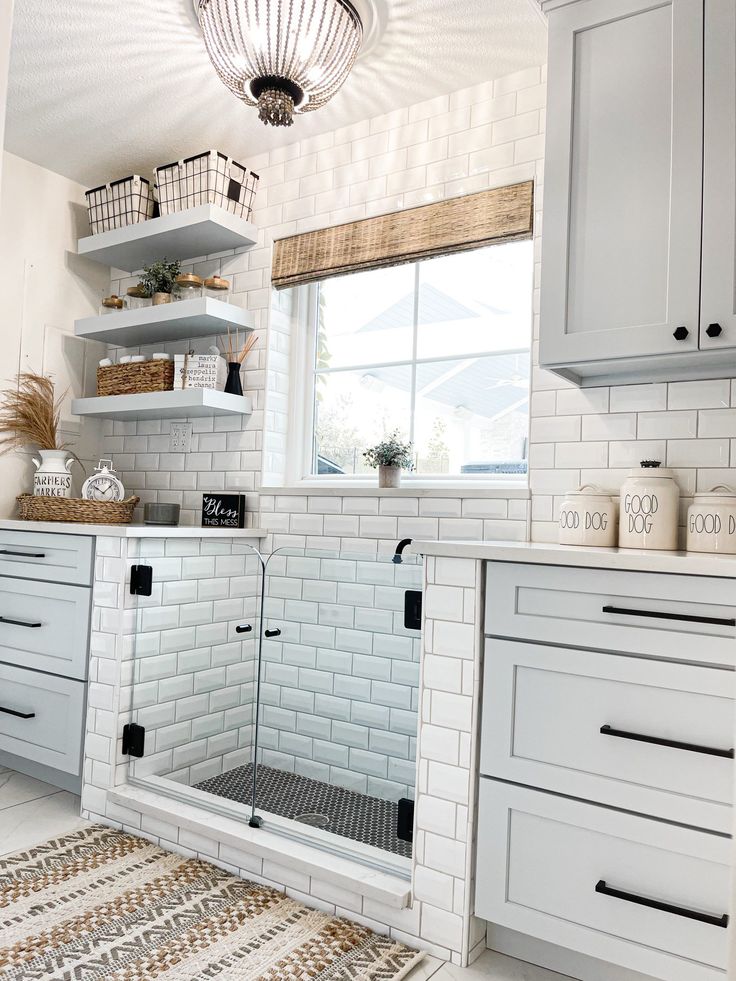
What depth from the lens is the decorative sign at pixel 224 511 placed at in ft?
9.61

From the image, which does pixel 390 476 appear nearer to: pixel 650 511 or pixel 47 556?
pixel 650 511

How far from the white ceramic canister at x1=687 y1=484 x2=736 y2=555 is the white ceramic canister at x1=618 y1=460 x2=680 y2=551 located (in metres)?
0.05

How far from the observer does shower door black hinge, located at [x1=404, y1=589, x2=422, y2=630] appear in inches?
71.8

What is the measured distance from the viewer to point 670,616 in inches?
57.1

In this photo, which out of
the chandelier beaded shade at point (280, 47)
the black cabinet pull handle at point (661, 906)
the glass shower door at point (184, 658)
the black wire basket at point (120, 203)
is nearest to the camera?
the black cabinet pull handle at point (661, 906)

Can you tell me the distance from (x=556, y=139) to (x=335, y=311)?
50.0 inches

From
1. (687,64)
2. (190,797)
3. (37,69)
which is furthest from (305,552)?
(37,69)

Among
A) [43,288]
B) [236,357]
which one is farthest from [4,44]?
[43,288]

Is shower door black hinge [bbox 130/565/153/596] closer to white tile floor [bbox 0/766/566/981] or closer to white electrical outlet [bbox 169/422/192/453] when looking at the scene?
white tile floor [bbox 0/766/566/981]

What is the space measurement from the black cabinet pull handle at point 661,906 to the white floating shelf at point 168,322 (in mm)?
2335

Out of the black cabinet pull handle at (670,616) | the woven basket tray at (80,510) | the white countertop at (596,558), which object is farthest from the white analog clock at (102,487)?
the black cabinet pull handle at (670,616)

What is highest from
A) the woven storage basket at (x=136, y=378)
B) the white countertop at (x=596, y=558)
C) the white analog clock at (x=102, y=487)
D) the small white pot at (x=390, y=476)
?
the woven storage basket at (x=136, y=378)

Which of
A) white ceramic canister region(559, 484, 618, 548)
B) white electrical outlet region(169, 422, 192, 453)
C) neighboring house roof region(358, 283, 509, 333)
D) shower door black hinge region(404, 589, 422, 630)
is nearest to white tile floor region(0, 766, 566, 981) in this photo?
shower door black hinge region(404, 589, 422, 630)

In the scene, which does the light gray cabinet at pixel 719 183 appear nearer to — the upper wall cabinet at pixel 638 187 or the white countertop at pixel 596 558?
the upper wall cabinet at pixel 638 187
